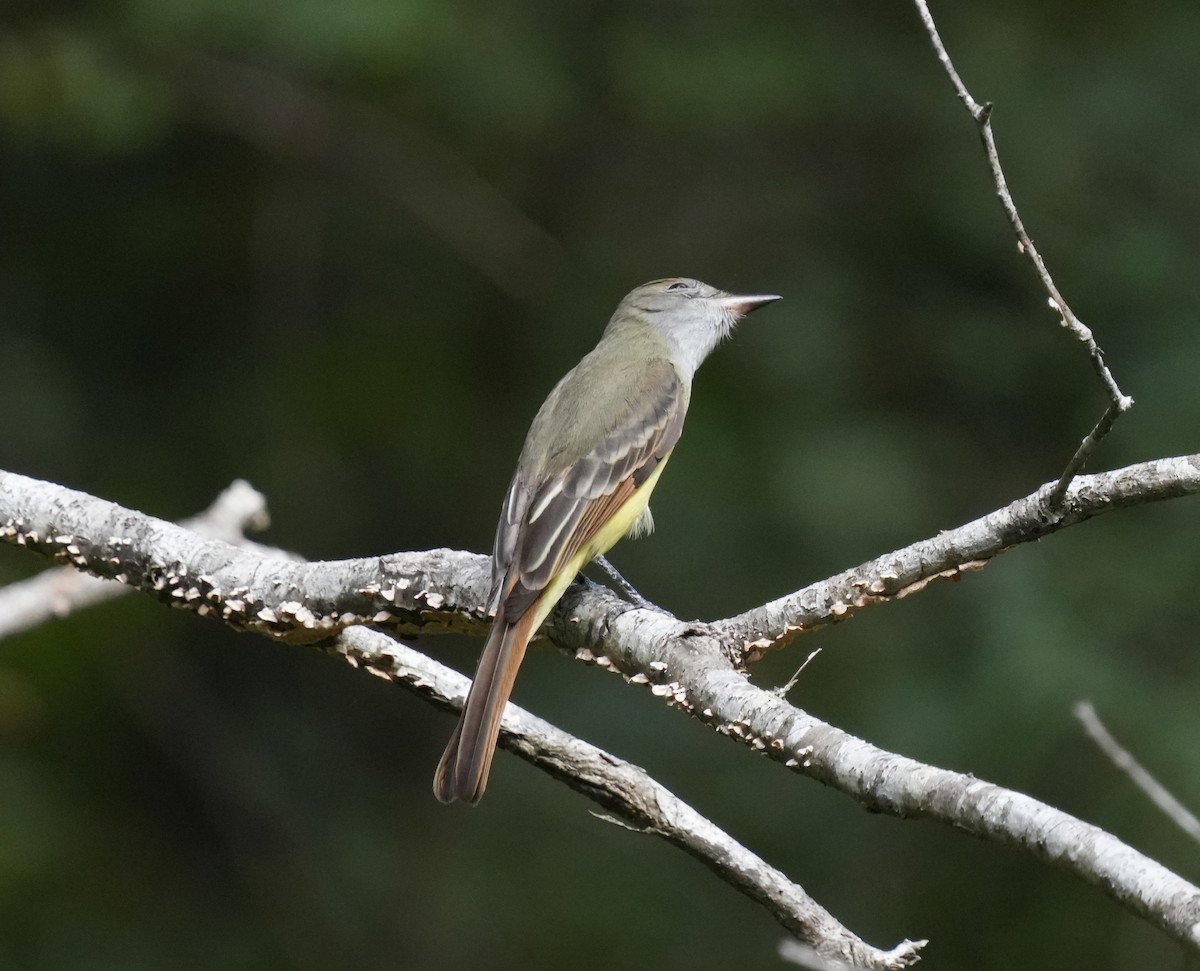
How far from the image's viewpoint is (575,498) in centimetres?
440

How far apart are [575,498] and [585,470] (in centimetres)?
17

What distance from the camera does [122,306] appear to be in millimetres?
8219

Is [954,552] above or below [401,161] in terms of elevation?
below

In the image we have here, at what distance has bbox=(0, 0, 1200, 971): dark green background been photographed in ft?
22.6

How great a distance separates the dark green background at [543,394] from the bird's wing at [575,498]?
223 centimetres

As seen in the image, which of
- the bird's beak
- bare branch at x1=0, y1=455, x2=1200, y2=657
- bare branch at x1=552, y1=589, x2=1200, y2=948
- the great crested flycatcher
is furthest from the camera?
the bird's beak

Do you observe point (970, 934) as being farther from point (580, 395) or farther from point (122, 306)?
point (122, 306)

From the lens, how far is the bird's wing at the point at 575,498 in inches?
150

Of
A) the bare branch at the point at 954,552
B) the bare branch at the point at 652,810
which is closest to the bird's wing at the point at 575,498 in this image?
the bare branch at the point at 652,810

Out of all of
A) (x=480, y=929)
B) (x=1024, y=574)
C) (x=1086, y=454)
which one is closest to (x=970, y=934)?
(x=1024, y=574)

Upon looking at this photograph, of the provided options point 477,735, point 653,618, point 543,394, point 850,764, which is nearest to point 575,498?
point 653,618

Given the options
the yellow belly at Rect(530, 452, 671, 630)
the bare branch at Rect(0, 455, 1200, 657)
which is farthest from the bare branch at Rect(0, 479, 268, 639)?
the yellow belly at Rect(530, 452, 671, 630)

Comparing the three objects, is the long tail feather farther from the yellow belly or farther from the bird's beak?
the bird's beak

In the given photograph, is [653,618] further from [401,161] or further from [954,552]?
[401,161]
